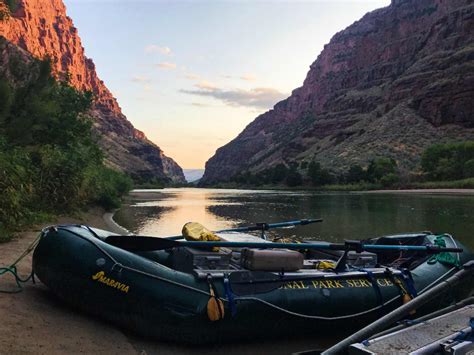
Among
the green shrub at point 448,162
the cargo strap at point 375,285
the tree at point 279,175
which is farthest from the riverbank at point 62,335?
the tree at point 279,175

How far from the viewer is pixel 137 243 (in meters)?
6.89

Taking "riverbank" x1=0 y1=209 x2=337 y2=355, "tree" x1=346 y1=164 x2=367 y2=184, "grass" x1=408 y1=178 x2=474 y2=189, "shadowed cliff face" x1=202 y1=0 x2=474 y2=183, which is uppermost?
"shadowed cliff face" x1=202 y1=0 x2=474 y2=183

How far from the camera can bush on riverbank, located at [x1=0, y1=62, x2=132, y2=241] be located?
12086mm

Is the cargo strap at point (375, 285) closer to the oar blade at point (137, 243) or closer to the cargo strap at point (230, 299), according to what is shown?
the cargo strap at point (230, 299)

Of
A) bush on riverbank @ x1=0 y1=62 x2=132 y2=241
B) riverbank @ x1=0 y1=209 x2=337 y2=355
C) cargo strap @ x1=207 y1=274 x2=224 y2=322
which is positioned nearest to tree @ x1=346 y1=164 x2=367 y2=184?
bush on riverbank @ x1=0 y1=62 x2=132 y2=241

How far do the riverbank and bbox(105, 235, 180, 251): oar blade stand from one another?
118cm

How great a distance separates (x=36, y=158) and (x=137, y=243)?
571 inches

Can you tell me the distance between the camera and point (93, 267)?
19.9 feet

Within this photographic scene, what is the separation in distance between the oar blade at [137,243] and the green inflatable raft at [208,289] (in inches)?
8.1

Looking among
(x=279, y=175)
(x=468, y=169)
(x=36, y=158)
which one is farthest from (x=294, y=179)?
(x=36, y=158)

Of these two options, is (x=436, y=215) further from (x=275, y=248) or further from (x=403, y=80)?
(x=403, y=80)

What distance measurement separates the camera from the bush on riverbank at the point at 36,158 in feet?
39.7

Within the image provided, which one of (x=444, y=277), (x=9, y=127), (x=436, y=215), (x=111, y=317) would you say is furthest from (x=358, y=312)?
(x=436, y=215)

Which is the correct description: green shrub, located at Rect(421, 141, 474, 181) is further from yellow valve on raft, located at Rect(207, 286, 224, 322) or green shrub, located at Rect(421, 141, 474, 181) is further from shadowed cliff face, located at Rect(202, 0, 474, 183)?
yellow valve on raft, located at Rect(207, 286, 224, 322)
